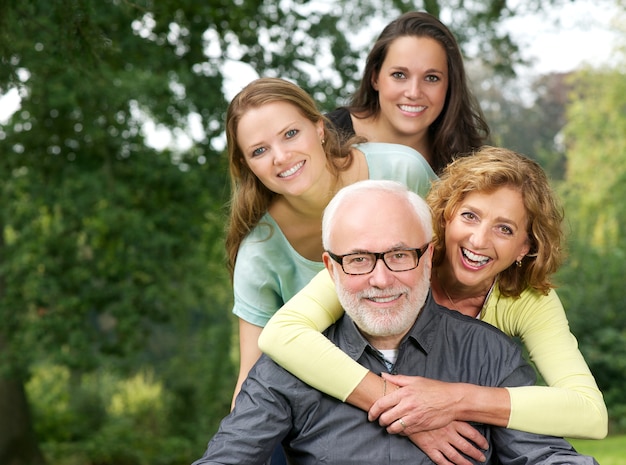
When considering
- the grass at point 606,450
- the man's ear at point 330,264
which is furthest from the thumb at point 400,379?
the grass at point 606,450

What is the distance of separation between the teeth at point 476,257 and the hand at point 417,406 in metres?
0.43

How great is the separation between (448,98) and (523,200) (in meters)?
1.02

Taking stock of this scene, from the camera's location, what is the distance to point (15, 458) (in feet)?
33.8

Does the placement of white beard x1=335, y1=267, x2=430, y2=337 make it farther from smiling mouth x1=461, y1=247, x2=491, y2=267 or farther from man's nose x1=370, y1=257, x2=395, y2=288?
smiling mouth x1=461, y1=247, x2=491, y2=267

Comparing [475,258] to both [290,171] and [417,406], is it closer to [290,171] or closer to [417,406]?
[417,406]

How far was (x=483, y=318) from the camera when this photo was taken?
285cm

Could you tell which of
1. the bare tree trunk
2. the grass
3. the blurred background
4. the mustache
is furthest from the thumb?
the bare tree trunk

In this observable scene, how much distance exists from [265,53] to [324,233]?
19.7 ft

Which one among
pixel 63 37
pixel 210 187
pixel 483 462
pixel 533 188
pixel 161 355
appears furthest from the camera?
pixel 161 355

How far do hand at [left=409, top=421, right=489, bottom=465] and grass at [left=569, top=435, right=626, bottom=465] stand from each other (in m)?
6.05

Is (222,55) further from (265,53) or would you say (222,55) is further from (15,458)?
(15,458)

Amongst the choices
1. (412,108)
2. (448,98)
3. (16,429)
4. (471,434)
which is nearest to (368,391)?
(471,434)

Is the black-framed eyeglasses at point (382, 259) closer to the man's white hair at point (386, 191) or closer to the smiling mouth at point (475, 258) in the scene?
the man's white hair at point (386, 191)

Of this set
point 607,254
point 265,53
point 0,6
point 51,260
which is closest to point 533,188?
point 0,6
